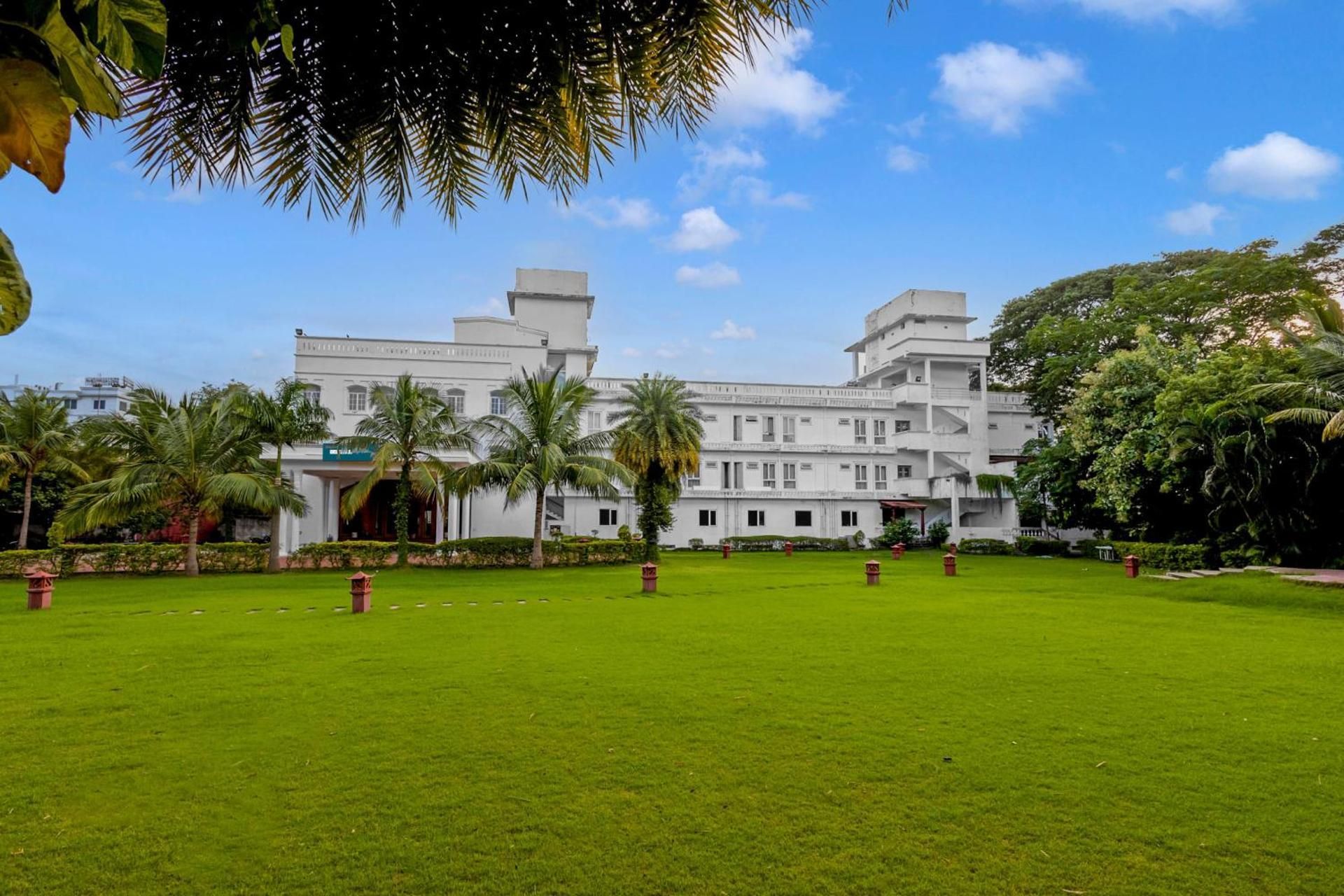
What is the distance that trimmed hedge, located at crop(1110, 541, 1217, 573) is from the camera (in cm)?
1973

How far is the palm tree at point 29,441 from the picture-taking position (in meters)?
25.1

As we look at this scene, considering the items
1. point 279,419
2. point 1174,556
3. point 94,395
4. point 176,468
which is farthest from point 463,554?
point 94,395

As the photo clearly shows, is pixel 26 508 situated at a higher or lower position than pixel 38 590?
higher

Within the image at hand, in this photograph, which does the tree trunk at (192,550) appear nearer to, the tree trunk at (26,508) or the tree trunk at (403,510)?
the tree trunk at (403,510)

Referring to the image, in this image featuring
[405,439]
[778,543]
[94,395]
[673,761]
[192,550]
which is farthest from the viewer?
[94,395]

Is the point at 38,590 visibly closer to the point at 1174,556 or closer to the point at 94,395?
the point at 1174,556

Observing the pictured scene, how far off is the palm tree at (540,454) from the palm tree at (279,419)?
4586 mm

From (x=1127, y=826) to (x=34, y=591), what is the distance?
16365mm

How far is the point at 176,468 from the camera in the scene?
20344 mm

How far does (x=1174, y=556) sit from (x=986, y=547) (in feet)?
46.2

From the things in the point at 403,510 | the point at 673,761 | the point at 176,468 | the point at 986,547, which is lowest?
the point at 986,547

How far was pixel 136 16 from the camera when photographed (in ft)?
3.14

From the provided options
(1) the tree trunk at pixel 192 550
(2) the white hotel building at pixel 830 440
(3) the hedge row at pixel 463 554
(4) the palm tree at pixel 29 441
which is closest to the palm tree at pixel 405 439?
(3) the hedge row at pixel 463 554

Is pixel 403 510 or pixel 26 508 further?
pixel 26 508
